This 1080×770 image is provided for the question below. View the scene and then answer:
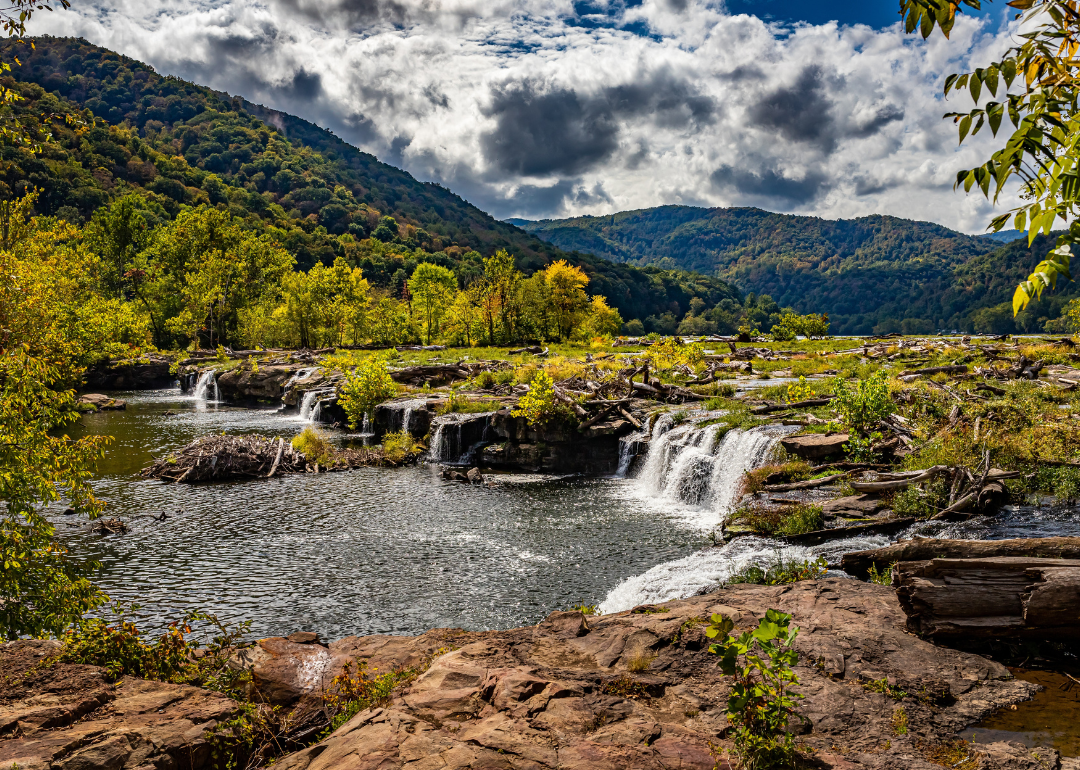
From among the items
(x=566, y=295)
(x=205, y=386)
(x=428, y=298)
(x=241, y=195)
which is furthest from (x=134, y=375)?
(x=241, y=195)

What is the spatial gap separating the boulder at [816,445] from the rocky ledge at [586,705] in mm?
9538

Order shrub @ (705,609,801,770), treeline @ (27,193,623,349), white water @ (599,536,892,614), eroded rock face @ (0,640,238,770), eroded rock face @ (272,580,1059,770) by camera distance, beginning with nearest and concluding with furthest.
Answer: shrub @ (705,609,801,770), eroded rock face @ (272,580,1059,770), eroded rock face @ (0,640,238,770), white water @ (599,536,892,614), treeline @ (27,193,623,349)

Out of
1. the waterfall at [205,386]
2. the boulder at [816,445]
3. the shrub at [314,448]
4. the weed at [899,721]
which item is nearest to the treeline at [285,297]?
the waterfall at [205,386]

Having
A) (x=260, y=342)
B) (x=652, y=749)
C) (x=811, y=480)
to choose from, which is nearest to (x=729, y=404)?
(x=811, y=480)

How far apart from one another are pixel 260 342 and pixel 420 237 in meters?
128

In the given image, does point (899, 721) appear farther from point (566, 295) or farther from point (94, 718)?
point (566, 295)

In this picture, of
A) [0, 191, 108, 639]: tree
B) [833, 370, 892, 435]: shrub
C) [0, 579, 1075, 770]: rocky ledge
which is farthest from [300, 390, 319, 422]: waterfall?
[833, 370, 892, 435]: shrub

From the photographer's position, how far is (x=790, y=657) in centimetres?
447

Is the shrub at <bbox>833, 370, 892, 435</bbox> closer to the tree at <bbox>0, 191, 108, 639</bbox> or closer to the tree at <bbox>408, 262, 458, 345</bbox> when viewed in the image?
the tree at <bbox>0, 191, 108, 639</bbox>

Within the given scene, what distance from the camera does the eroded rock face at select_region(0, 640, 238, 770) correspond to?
502 centimetres

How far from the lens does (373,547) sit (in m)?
16.3

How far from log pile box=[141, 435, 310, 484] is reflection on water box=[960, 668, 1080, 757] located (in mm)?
24486

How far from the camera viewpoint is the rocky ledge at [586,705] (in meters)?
4.86

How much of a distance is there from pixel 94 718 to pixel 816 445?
702 inches
